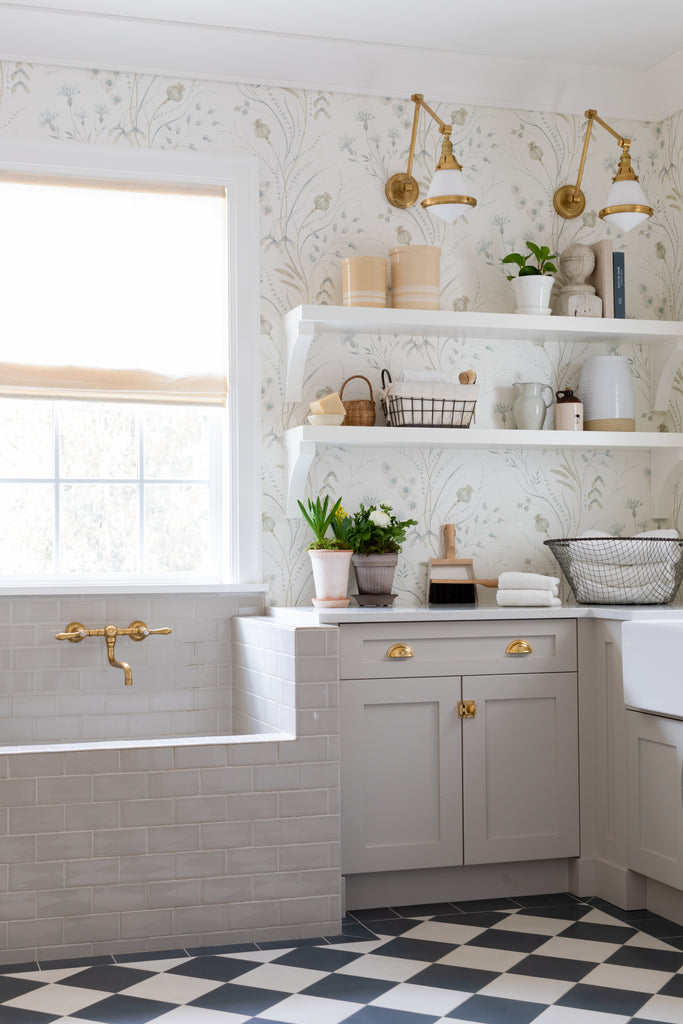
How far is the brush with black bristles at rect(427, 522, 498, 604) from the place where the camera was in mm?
3393

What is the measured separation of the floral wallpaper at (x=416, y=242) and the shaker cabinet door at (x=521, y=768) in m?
0.57

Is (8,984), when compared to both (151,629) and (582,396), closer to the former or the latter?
(151,629)

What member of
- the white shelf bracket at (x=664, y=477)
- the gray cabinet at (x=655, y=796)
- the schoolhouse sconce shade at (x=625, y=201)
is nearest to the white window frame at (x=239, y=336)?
the schoolhouse sconce shade at (x=625, y=201)

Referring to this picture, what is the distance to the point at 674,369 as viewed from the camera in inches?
144

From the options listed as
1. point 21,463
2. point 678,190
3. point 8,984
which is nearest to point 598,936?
point 8,984

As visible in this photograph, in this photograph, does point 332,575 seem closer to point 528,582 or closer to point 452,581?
point 452,581

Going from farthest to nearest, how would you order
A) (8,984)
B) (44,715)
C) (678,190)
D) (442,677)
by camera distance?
(678,190) → (44,715) → (442,677) → (8,984)

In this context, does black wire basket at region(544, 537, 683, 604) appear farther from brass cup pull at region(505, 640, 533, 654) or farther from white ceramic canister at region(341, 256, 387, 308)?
white ceramic canister at region(341, 256, 387, 308)

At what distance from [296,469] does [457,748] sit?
3.24ft

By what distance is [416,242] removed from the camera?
358 cm

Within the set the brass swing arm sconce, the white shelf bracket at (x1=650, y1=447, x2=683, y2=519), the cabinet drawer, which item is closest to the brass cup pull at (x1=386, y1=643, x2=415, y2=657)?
the cabinet drawer

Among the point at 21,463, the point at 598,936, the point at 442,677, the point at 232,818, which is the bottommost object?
the point at 598,936

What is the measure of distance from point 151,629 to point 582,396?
163 centimetres

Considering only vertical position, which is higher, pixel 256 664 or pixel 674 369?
pixel 674 369
